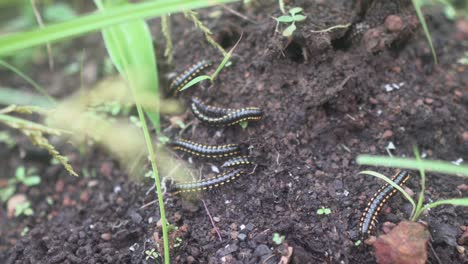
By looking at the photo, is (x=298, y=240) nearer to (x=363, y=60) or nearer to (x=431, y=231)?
(x=431, y=231)

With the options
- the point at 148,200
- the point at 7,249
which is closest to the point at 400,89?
the point at 148,200

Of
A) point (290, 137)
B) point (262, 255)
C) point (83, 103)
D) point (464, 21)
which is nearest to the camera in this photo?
point (262, 255)

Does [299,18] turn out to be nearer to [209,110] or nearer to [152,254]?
[209,110]

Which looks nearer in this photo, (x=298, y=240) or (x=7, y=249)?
(x=298, y=240)

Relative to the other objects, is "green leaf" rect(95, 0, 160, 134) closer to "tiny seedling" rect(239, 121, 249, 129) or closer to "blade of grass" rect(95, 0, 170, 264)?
"blade of grass" rect(95, 0, 170, 264)

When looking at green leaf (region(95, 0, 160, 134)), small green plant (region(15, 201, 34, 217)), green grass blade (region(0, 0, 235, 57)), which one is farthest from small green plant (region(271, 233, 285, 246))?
small green plant (region(15, 201, 34, 217))
